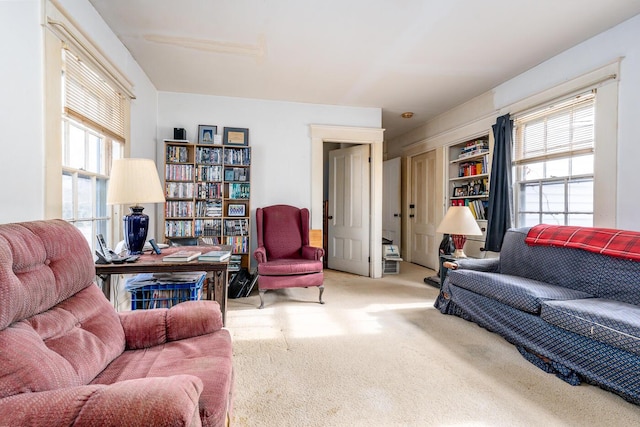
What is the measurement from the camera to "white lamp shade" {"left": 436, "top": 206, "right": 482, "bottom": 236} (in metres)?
3.39

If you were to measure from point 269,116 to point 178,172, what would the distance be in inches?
55.4

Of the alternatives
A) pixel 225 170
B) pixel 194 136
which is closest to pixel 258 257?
pixel 225 170

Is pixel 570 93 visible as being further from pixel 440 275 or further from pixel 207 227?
pixel 207 227

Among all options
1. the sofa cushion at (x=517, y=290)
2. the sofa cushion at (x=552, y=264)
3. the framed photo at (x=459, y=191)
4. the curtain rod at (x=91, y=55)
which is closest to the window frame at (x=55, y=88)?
the curtain rod at (x=91, y=55)

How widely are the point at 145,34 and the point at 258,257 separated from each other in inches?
87.9

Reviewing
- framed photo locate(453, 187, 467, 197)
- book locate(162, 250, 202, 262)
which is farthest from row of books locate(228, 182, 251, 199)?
framed photo locate(453, 187, 467, 197)

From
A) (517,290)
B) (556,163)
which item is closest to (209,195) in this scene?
(517,290)

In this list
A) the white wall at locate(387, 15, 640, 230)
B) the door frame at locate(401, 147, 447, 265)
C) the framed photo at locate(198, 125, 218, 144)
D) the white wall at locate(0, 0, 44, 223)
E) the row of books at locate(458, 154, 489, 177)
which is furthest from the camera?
the door frame at locate(401, 147, 447, 265)

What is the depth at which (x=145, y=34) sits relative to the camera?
2.70 meters

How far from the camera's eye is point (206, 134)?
4043 millimetres

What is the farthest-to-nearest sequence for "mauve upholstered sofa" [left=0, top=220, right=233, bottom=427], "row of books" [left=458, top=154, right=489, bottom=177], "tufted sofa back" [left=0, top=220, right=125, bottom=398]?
"row of books" [left=458, top=154, right=489, bottom=177] < "tufted sofa back" [left=0, top=220, right=125, bottom=398] < "mauve upholstered sofa" [left=0, top=220, right=233, bottom=427]

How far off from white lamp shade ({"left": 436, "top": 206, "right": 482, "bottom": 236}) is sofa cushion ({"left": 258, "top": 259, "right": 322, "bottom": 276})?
148 centimetres

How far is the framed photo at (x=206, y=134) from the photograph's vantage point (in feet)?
13.2

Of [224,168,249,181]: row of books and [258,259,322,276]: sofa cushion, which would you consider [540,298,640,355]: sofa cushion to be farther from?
[224,168,249,181]: row of books
